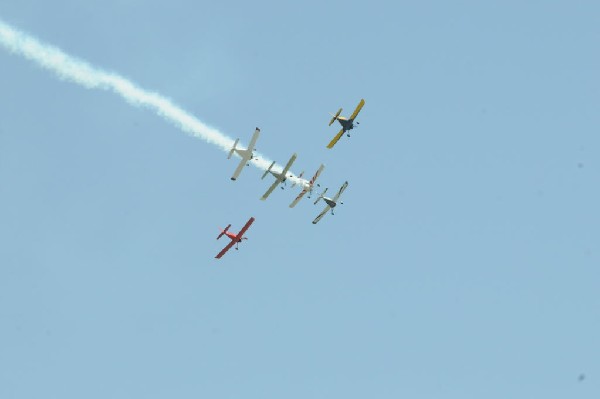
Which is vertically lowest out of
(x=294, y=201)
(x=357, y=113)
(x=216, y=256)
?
(x=216, y=256)

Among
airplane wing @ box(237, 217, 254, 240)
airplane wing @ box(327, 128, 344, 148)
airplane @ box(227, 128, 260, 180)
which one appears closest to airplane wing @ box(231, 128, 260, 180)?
airplane @ box(227, 128, 260, 180)

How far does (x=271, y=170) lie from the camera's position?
131 m

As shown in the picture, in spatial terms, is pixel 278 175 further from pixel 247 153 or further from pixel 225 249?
pixel 225 249

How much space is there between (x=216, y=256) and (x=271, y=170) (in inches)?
614

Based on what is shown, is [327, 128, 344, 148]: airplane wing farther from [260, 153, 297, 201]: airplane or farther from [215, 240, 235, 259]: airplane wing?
[215, 240, 235, 259]: airplane wing

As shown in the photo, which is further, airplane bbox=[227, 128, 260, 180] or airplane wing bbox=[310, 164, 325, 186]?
airplane wing bbox=[310, 164, 325, 186]

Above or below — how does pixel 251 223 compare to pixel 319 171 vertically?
below

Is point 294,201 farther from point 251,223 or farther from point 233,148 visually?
point 233,148

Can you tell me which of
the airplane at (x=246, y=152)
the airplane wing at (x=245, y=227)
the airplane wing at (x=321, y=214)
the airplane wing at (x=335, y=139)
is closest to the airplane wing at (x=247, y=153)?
the airplane at (x=246, y=152)

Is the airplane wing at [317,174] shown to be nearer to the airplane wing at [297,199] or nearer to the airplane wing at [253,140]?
the airplane wing at [297,199]

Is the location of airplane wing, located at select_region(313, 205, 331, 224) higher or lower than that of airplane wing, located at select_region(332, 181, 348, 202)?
lower

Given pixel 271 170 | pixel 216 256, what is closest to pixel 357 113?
pixel 271 170

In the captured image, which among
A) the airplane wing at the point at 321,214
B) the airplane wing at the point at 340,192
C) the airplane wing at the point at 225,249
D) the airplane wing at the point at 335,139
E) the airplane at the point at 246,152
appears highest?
the airplane wing at the point at 335,139

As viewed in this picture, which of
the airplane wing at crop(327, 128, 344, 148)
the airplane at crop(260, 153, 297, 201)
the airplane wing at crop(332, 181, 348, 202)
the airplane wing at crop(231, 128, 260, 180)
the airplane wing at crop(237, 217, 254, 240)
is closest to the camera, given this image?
the airplane wing at crop(231, 128, 260, 180)
